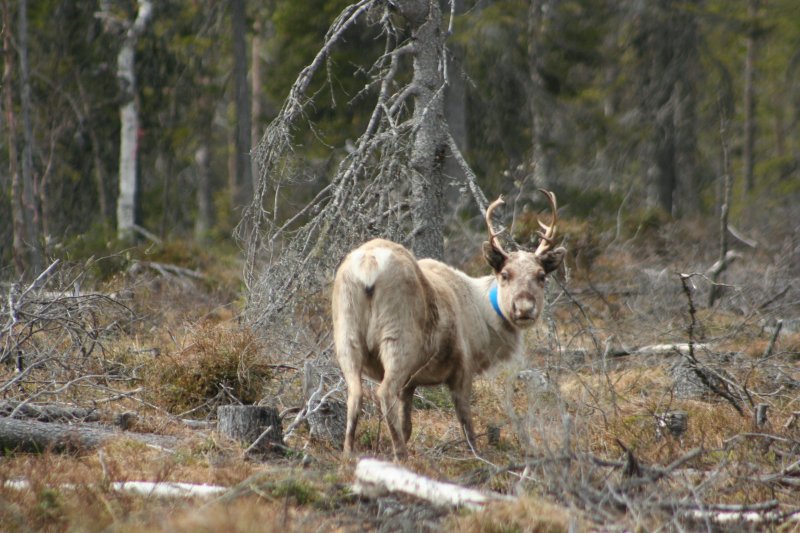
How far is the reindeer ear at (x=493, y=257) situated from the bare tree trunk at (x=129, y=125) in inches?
606

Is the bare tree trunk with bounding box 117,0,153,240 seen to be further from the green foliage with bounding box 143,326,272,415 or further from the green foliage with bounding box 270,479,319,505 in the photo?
the green foliage with bounding box 270,479,319,505

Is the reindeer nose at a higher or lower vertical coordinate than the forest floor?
higher

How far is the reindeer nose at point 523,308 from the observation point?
7.29m

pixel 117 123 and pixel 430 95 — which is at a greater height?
→ pixel 430 95

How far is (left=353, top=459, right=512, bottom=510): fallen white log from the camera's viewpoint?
5191mm

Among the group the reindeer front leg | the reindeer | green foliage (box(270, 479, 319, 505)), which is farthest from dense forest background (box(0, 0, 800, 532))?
the reindeer

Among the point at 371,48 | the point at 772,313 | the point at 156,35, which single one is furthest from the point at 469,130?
the point at 772,313

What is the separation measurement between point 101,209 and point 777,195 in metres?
18.9

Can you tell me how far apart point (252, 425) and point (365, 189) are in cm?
345

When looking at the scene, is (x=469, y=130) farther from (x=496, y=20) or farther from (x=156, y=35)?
(x=156, y=35)

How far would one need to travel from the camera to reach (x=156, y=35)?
86.0ft

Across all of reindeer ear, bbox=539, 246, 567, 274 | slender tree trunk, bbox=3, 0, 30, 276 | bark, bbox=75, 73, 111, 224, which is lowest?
→ bark, bbox=75, 73, 111, 224

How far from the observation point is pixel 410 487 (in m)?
5.37

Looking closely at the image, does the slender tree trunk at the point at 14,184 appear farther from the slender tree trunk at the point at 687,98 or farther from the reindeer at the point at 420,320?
the slender tree trunk at the point at 687,98
